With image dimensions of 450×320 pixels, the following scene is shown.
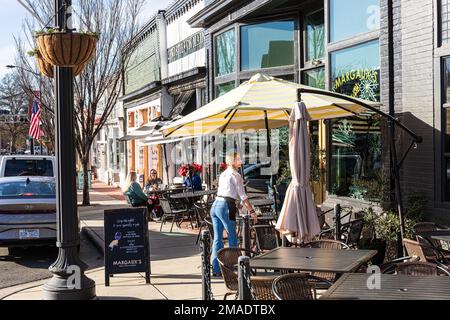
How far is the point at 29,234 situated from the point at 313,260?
6878 mm

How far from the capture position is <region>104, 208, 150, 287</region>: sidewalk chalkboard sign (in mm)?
8438

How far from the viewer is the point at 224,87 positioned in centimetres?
1712

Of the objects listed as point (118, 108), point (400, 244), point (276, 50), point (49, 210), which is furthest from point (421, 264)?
point (118, 108)

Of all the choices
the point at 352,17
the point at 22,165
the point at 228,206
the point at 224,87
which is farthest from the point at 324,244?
the point at 22,165

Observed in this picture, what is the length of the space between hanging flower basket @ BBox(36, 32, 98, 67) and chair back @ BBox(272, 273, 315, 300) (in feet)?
11.8

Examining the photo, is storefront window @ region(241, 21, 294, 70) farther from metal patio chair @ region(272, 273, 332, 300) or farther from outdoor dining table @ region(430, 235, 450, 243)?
metal patio chair @ region(272, 273, 332, 300)

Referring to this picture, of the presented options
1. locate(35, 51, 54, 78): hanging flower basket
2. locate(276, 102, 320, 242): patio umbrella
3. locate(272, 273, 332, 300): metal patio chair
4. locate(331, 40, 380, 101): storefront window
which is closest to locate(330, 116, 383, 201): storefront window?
locate(331, 40, 380, 101): storefront window

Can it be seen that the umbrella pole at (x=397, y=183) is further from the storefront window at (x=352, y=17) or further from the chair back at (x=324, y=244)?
the storefront window at (x=352, y=17)

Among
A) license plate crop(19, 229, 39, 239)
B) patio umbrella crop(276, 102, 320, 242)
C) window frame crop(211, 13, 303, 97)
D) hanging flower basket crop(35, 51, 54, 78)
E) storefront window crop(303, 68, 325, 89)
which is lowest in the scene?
license plate crop(19, 229, 39, 239)

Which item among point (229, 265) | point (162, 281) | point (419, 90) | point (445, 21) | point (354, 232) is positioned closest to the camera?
point (229, 265)

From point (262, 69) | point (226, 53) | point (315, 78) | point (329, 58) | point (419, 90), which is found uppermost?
point (226, 53)

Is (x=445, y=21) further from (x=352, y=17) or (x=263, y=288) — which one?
(x=263, y=288)

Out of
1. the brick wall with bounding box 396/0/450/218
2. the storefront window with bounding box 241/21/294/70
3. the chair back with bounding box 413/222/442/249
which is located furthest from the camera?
the storefront window with bounding box 241/21/294/70

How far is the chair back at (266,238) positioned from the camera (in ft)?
26.3
